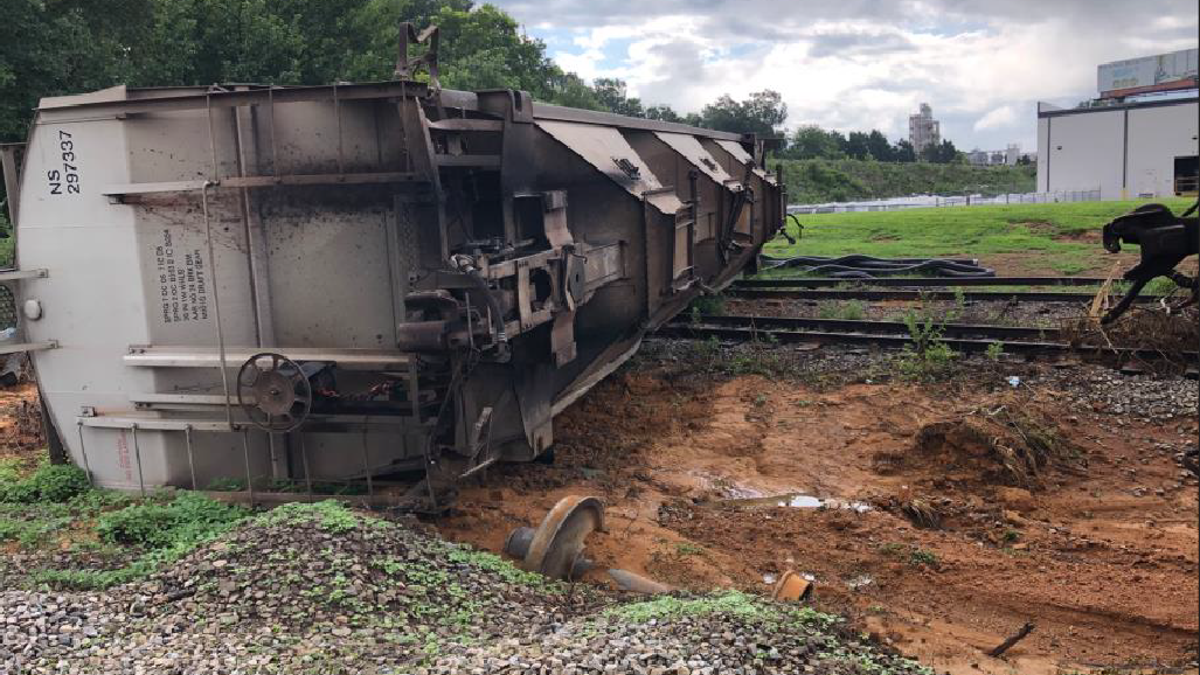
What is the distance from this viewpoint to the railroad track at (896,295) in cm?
1485

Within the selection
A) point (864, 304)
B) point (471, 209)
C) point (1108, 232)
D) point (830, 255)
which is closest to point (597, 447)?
point (471, 209)

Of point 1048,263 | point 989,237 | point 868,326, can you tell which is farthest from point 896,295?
point 989,237

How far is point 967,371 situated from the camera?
1123 cm

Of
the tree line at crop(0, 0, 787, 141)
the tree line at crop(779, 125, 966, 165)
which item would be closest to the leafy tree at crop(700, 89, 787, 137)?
the tree line at crop(779, 125, 966, 165)

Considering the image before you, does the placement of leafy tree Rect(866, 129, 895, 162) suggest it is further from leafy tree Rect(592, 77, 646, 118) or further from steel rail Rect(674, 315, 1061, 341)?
steel rail Rect(674, 315, 1061, 341)

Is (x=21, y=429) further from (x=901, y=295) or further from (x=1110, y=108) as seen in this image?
(x=1110, y=108)

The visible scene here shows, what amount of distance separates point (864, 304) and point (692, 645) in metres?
12.5

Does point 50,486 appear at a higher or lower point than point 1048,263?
lower

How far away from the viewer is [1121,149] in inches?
1796

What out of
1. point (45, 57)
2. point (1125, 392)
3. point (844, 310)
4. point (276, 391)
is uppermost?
point (45, 57)

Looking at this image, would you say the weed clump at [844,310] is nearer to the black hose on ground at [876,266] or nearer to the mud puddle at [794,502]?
the black hose on ground at [876,266]

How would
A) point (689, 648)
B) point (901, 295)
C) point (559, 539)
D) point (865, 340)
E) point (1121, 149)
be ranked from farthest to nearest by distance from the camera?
point (1121, 149), point (901, 295), point (865, 340), point (559, 539), point (689, 648)

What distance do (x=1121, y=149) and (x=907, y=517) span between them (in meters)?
44.8

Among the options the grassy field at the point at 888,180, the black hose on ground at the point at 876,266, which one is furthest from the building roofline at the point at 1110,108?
the black hose on ground at the point at 876,266
